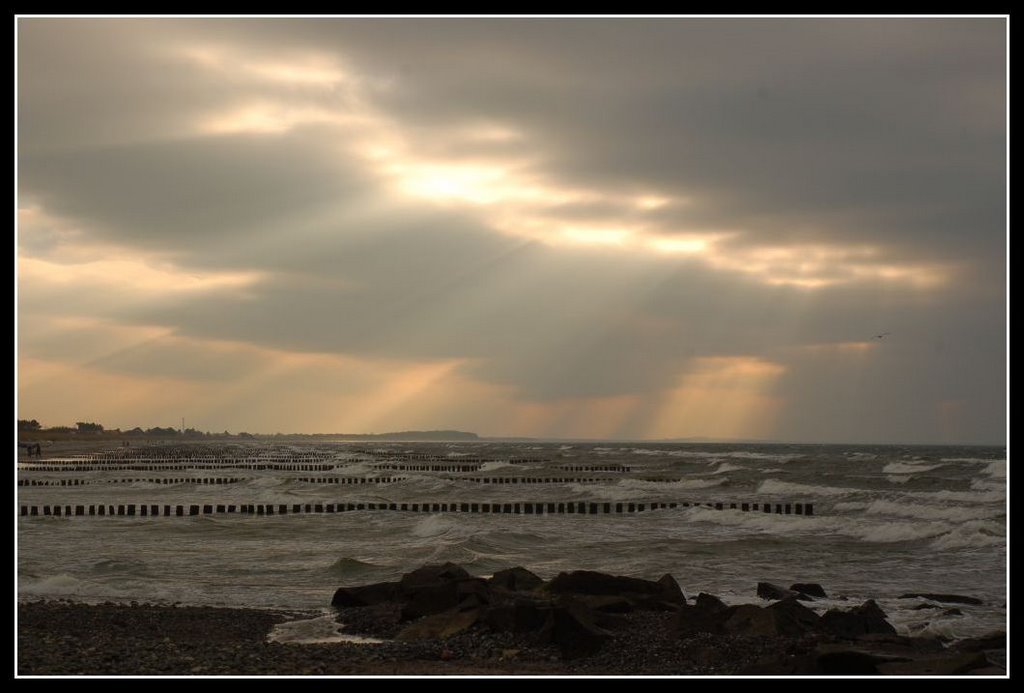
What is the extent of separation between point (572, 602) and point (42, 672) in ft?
23.1

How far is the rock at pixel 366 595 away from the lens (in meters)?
18.0

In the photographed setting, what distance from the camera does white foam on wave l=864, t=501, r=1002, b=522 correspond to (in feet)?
137

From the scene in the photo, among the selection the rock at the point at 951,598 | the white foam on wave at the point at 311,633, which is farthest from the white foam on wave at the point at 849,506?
the white foam on wave at the point at 311,633

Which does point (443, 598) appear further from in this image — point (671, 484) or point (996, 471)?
point (996, 471)

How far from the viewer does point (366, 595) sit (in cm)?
1806

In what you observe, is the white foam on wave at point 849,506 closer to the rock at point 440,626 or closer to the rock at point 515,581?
the rock at point 515,581

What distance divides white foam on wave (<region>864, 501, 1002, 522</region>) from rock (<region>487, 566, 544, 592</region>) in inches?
1057

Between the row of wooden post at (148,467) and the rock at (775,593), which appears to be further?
the row of wooden post at (148,467)

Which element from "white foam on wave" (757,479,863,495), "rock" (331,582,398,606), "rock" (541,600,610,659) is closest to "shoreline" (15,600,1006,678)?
"rock" (541,600,610,659)

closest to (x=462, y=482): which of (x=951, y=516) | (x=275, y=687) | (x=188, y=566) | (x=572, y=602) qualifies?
(x=951, y=516)

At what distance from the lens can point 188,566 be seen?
2478 cm

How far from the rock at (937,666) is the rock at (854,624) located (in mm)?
2265

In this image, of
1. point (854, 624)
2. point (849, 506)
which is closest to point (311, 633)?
point (854, 624)

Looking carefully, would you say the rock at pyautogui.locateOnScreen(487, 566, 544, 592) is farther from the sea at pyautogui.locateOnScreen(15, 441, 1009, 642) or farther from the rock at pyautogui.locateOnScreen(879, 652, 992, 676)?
the rock at pyautogui.locateOnScreen(879, 652, 992, 676)
